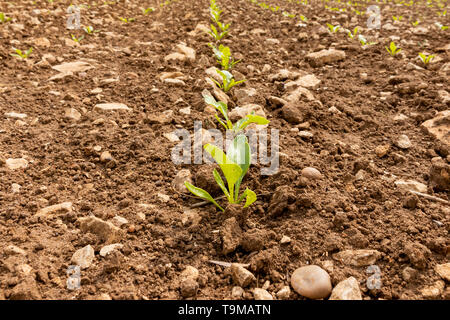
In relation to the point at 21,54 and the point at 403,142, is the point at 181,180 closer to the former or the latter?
the point at 403,142

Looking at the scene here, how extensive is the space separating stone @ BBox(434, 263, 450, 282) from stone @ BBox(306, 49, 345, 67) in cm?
269

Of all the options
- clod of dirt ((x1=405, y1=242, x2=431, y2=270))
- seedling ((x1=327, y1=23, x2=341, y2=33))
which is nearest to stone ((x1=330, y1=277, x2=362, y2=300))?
clod of dirt ((x1=405, y1=242, x2=431, y2=270))

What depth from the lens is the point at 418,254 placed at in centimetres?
156

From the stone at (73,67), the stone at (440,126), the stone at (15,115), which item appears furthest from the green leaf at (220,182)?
the stone at (73,67)

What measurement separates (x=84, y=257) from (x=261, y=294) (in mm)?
827

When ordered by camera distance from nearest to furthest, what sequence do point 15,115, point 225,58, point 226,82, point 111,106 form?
1. point 15,115
2. point 111,106
3. point 226,82
4. point 225,58

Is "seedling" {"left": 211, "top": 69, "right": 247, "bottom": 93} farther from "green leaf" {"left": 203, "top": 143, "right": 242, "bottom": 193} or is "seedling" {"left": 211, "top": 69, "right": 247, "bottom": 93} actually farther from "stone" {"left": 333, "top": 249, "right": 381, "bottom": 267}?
"stone" {"left": 333, "top": 249, "right": 381, "bottom": 267}

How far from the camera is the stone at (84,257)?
1574 millimetres

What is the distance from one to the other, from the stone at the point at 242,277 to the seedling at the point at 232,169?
0.40 meters

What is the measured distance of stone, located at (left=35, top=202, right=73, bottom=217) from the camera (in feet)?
6.06

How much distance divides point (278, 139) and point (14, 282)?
1.73 m

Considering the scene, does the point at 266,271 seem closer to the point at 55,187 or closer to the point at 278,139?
the point at 278,139

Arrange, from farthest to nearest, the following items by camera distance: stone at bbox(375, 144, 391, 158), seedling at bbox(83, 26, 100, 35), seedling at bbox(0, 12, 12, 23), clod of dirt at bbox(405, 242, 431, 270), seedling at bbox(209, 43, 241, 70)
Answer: seedling at bbox(83, 26, 100, 35) → seedling at bbox(0, 12, 12, 23) → seedling at bbox(209, 43, 241, 70) → stone at bbox(375, 144, 391, 158) → clod of dirt at bbox(405, 242, 431, 270)

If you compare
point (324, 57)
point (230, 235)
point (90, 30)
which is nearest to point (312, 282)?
point (230, 235)
